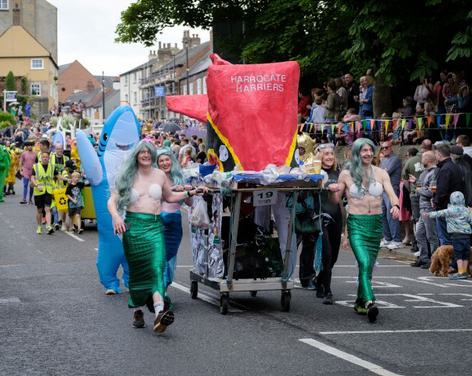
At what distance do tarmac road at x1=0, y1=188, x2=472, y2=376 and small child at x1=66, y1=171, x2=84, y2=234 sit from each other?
282 inches

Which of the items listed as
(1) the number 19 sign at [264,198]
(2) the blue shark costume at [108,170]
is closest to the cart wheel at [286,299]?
(1) the number 19 sign at [264,198]

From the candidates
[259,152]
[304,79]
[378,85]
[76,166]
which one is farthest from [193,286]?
[304,79]

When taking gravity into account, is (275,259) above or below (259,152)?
below

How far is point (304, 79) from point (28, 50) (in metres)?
102

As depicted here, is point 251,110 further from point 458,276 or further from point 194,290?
point 458,276

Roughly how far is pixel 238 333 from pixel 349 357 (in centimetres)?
155

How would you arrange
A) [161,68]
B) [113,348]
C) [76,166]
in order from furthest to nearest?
1. [161,68]
2. [76,166]
3. [113,348]

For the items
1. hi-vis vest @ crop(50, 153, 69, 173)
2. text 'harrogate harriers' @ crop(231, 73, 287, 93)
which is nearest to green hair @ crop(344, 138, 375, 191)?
text 'harrogate harriers' @ crop(231, 73, 287, 93)

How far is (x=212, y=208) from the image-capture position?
11078 millimetres

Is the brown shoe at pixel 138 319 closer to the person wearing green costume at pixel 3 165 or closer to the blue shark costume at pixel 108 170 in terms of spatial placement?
the blue shark costume at pixel 108 170

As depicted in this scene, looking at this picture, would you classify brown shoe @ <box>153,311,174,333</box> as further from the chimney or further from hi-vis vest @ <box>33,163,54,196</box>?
the chimney

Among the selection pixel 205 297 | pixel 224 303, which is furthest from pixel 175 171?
pixel 205 297

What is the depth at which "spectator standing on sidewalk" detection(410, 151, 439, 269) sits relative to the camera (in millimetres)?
16359

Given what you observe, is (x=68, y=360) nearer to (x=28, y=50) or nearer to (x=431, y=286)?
(x=431, y=286)
